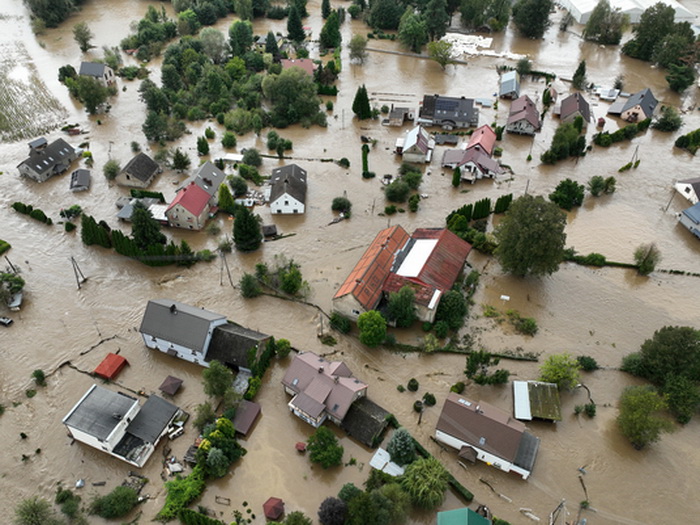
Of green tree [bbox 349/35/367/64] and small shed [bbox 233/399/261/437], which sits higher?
green tree [bbox 349/35/367/64]

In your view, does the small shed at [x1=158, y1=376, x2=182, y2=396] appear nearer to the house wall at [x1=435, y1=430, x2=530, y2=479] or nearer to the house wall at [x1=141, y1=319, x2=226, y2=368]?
the house wall at [x1=141, y1=319, x2=226, y2=368]

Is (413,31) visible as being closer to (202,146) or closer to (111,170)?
(202,146)

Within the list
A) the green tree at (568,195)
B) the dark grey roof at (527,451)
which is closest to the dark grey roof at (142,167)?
the green tree at (568,195)

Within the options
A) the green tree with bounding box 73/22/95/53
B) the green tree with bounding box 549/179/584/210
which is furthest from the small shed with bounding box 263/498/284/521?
the green tree with bounding box 73/22/95/53

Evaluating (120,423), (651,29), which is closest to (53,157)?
(120,423)

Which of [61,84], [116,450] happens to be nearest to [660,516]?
[116,450]

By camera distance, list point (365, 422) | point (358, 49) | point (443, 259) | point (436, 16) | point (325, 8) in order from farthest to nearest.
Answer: point (325, 8) < point (436, 16) < point (358, 49) < point (443, 259) < point (365, 422)
